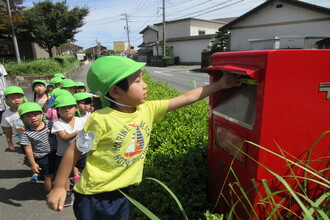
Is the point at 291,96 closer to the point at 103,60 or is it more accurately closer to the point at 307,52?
the point at 307,52

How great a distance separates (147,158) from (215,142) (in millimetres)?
765

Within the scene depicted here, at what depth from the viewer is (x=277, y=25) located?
1686 cm

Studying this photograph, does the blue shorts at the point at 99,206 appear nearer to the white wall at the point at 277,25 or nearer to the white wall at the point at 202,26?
the white wall at the point at 277,25

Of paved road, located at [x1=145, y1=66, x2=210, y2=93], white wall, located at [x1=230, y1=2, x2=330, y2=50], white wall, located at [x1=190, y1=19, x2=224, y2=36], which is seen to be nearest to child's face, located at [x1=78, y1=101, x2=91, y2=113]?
paved road, located at [x1=145, y1=66, x2=210, y2=93]

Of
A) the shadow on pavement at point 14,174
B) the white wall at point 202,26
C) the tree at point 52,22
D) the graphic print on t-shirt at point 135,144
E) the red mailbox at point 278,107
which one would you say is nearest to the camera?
the red mailbox at point 278,107

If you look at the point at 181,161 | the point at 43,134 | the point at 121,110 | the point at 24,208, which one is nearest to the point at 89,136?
the point at 121,110

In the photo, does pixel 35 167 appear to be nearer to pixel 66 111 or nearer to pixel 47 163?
pixel 47 163

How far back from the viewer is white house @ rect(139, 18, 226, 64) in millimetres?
30453

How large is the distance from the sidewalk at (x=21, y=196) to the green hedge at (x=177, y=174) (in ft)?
4.11

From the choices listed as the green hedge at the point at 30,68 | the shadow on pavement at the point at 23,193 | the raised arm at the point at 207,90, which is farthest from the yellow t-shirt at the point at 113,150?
the green hedge at the point at 30,68

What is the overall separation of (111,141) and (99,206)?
474mm

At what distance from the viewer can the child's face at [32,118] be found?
277 cm

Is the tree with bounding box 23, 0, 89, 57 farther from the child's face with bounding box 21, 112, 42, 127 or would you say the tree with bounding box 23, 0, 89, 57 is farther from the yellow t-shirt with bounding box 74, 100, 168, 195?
the yellow t-shirt with bounding box 74, 100, 168, 195

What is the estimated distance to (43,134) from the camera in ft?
9.45
